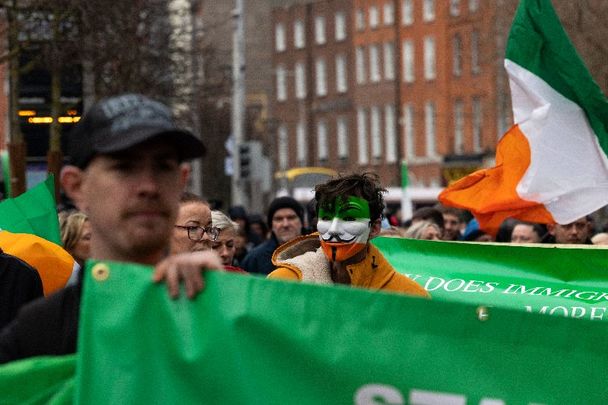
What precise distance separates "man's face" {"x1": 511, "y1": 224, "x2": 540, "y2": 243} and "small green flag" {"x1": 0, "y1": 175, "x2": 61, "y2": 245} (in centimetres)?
446

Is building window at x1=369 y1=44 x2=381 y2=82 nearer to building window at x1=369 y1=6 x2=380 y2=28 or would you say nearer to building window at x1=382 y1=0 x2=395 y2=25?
building window at x1=369 y1=6 x2=380 y2=28

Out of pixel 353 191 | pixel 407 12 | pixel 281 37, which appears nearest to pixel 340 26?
pixel 281 37

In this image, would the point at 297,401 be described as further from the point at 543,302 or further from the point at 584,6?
the point at 584,6

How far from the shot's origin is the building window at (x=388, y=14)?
8206 cm

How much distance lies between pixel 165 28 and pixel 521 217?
13251 mm

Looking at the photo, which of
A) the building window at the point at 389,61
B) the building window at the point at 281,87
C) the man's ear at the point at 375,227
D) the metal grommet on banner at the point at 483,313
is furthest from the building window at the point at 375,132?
the metal grommet on banner at the point at 483,313

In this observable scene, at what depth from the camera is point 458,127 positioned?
78.1m

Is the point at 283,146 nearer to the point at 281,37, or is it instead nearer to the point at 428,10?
the point at 281,37

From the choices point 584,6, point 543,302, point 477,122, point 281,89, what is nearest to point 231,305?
point 543,302

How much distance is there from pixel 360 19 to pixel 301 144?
798cm

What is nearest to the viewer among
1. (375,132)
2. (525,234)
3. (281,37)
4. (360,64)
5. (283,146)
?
(525,234)

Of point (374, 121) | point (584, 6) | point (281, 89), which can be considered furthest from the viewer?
point (281, 89)

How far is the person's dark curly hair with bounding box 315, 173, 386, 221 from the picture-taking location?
7355 millimetres

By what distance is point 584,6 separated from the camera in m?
31.4
